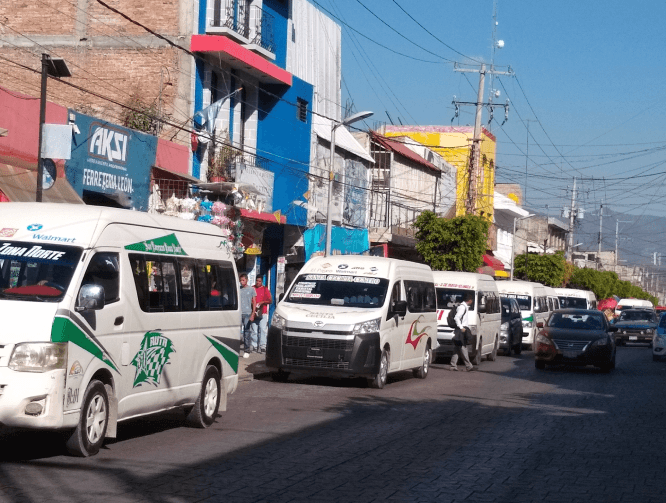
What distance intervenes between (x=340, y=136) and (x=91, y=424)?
31.8 metres

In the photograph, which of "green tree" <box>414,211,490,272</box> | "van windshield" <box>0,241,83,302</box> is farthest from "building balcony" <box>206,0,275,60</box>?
"van windshield" <box>0,241,83,302</box>

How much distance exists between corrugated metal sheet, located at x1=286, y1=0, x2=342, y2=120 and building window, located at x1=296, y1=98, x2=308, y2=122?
42.4 inches

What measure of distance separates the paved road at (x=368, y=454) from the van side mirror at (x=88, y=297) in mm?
1462

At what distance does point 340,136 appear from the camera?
41219mm

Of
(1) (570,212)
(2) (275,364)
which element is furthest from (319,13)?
(1) (570,212)

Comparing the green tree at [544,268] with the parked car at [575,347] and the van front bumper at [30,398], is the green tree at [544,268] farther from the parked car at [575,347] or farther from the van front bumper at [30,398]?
the van front bumper at [30,398]

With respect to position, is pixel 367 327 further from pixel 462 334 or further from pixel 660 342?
pixel 660 342

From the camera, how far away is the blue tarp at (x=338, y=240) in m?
36.7

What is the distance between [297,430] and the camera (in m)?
12.9

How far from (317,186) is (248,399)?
70.3 ft

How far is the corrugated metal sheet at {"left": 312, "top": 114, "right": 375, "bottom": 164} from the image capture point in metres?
38.2

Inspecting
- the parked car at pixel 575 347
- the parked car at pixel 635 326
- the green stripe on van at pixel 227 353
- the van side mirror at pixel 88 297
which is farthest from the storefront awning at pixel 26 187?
the parked car at pixel 635 326

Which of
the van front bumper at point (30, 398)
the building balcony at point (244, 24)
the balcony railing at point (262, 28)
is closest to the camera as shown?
the van front bumper at point (30, 398)

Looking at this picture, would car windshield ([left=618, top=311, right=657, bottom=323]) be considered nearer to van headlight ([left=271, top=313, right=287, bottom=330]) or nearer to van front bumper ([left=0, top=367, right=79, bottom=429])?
van headlight ([left=271, top=313, right=287, bottom=330])
